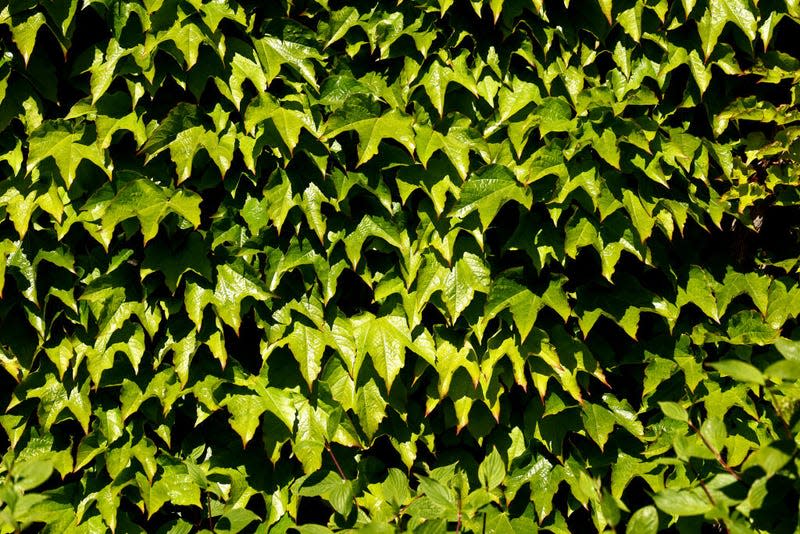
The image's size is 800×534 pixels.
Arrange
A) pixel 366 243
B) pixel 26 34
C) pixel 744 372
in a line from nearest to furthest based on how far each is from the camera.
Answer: pixel 744 372 < pixel 26 34 < pixel 366 243

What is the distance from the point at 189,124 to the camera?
101 inches

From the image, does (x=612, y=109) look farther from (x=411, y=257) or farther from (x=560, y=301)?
(x=411, y=257)

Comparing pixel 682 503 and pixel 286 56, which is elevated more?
pixel 286 56

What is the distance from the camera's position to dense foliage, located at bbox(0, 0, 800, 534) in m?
2.56

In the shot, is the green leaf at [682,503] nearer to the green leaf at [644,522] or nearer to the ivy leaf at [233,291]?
the green leaf at [644,522]

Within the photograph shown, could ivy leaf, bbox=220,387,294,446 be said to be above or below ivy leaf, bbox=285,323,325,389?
below

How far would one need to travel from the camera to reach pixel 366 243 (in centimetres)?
271

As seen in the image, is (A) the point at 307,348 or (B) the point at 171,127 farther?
(A) the point at 307,348

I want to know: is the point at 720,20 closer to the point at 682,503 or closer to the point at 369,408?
the point at 682,503

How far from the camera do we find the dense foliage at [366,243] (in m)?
2.56

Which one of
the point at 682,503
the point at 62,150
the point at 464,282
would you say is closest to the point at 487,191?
the point at 464,282

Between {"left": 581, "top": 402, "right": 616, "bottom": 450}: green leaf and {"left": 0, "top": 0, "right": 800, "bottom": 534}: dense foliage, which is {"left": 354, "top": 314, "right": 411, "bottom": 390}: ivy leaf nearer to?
{"left": 0, "top": 0, "right": 800, "bottom": 534}: dense foliage

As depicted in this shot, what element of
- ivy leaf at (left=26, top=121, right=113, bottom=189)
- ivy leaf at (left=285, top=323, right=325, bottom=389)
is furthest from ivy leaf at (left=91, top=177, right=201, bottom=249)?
ivy leaf at (left=285, top=323, right=325, bottom=389)

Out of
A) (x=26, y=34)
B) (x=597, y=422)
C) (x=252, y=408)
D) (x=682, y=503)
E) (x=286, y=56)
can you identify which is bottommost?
(x=597, y=422)
